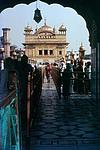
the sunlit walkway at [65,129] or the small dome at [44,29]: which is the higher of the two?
the small dome at [44,29]

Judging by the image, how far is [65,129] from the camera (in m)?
9.52

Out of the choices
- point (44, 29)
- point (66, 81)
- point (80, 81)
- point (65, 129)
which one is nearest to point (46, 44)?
point (44, 29)

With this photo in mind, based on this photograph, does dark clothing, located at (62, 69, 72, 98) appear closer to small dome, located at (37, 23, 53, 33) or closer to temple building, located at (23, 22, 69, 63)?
temple building, located at (23, 22, 69, 63)

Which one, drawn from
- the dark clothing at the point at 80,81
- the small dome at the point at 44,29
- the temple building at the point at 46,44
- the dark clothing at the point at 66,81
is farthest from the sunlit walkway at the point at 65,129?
the small dome at the point at 44,29

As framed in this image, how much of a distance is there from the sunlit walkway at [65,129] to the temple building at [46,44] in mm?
85001

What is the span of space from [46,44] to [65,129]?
91.8m

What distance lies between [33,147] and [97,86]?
289 inches

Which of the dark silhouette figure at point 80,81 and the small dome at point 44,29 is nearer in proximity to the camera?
the dark silhouette figure at point 80,81

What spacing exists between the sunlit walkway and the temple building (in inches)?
3346

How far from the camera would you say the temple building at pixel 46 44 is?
98.8 m

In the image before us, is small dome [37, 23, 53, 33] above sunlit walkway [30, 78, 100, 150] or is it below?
above

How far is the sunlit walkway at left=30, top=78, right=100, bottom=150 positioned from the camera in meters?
7.75

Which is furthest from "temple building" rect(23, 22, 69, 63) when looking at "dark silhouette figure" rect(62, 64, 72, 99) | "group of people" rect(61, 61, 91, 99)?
"dark silhouette figure" rect(62, 64, 72, 99)

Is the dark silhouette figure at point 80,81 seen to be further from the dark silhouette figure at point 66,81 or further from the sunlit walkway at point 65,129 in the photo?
the sunlit walkway at point 65,129
